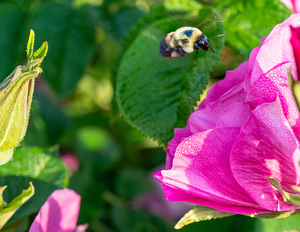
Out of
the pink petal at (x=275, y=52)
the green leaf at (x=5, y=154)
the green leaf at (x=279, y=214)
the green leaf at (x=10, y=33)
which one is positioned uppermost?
the green leaf at (x=10, y=33)

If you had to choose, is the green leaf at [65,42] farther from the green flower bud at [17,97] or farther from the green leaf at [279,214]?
the green leaf at [279,214]

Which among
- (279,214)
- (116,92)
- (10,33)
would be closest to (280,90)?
(279,214)

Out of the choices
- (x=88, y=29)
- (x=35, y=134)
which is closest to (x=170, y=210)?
(x=35, y=134)

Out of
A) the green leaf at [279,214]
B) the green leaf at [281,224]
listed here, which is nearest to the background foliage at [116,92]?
the green leaf at [281,224]

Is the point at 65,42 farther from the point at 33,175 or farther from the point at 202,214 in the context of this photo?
the point at 202,214

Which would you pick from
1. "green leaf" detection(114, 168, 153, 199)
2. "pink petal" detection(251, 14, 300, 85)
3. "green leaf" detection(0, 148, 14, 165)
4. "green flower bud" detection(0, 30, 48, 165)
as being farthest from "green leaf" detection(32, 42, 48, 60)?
"green leaf" detection(114, 168, 153, 199)

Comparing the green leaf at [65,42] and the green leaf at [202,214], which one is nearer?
the green leaf at [202,214]

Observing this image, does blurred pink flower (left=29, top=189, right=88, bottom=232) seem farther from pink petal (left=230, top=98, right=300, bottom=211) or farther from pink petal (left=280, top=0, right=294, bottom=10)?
pink petal (left=280, top=0, right=294, bottom=10)

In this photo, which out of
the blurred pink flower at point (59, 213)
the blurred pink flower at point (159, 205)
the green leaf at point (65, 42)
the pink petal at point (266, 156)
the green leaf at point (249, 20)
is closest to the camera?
the pink petal at point (266, 156)

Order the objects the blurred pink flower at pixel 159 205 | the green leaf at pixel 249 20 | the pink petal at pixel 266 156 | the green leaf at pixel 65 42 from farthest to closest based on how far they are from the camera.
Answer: the blurred pink flower at pixel 159 205 < the green leaf at pixel 65 42 < the green leaf at pixel 249 20 < the pink petal at pixel 266 156
